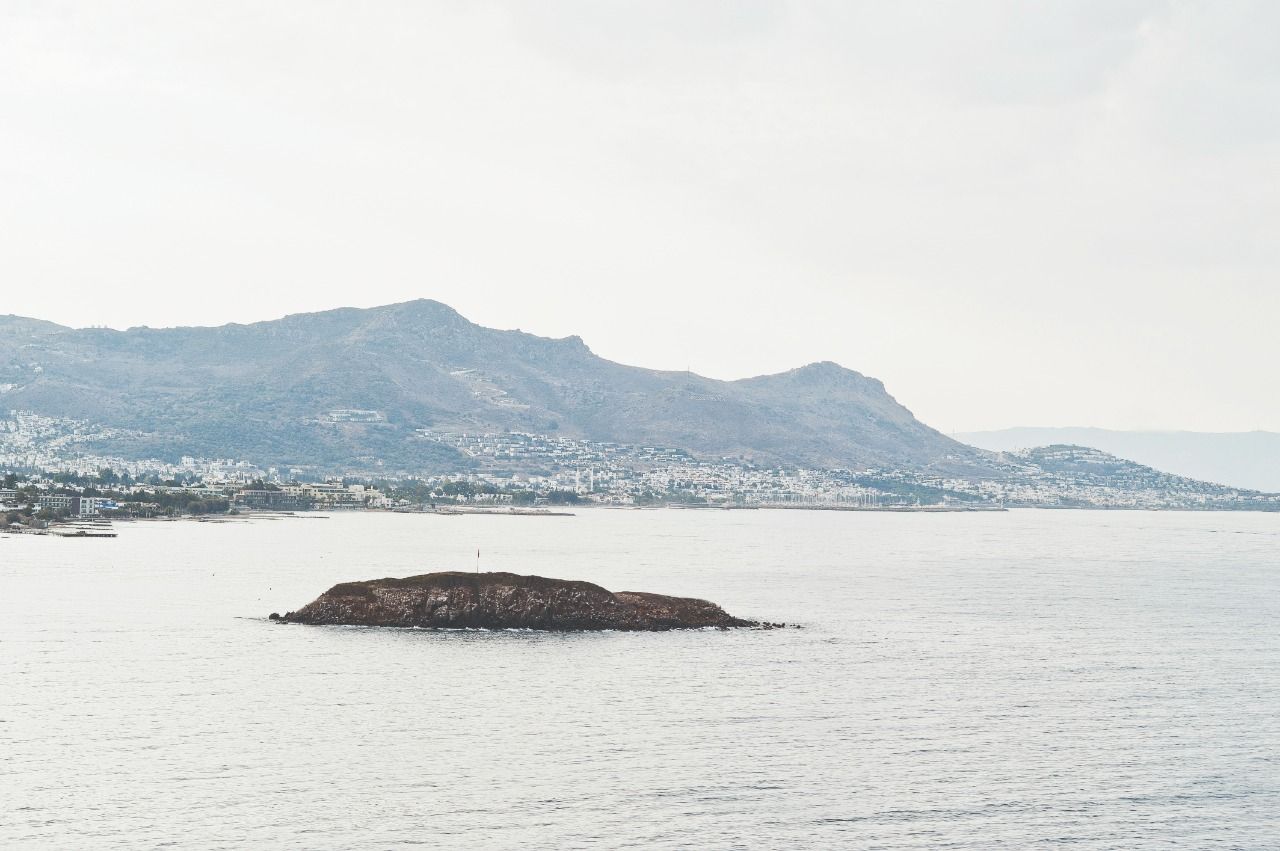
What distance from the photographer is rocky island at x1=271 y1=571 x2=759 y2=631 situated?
83000 mm

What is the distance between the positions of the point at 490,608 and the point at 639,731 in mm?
34722

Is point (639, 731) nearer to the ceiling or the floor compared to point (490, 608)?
nearer to the floor

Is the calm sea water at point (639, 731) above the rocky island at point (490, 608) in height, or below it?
below

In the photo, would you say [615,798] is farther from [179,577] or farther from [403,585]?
[179,577]

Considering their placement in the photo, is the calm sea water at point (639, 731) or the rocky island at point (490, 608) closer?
the calm sea water at point (639, 731)

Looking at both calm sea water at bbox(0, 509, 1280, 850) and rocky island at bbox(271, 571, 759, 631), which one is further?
rocky island at bbox(271, 571, 759, 631)

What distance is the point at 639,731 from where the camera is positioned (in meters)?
49.9

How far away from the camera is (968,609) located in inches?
3986

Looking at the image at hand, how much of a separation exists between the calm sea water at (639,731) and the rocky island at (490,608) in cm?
336

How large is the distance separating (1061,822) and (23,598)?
267 ft

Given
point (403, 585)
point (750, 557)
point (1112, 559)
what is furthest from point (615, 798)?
point (1112, 559)

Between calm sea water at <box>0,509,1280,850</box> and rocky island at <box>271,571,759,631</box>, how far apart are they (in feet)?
11.0

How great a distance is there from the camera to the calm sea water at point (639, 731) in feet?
122

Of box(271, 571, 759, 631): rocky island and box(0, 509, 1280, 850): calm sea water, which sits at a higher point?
box(271, 571, 759, 631): rocky island
